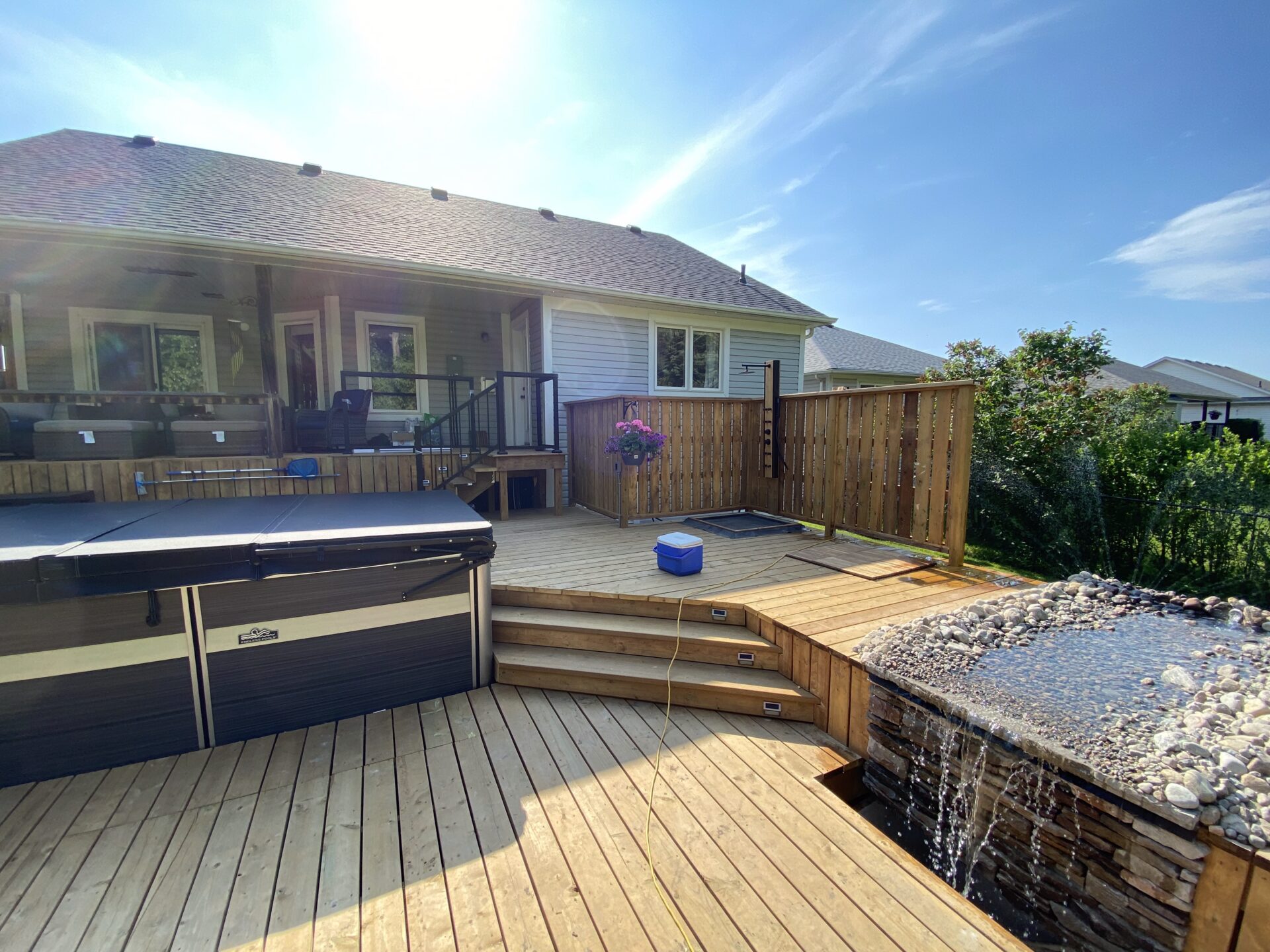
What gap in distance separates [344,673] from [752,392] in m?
7.24

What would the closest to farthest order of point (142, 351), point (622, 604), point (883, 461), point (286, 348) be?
point (622, 604), point (883, 461), point (142, 351), point (286, 348)

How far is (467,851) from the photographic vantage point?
5.70 feet

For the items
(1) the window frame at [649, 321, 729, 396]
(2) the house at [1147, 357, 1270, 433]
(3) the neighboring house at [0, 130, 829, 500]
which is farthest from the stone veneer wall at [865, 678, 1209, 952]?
(2) the house at [1147, 357, 1270, 433]

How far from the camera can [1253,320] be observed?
17.5 meters

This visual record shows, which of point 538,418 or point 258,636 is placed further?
point 538,418

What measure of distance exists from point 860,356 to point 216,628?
16.4 metres

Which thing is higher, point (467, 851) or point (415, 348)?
point (415, 348)

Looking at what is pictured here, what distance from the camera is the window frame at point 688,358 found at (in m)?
7.45

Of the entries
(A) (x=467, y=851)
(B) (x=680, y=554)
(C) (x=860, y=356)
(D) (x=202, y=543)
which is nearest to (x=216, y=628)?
(D) (x=202, y=543)

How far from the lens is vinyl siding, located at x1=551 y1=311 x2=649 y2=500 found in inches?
264

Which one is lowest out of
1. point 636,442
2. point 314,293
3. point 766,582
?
point 766,582

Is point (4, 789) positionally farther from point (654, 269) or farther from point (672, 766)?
point (654, 269)

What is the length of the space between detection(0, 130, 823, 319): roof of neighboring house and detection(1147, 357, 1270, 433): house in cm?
2658

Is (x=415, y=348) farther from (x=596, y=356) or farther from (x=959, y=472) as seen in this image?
(x=959, y=472)
